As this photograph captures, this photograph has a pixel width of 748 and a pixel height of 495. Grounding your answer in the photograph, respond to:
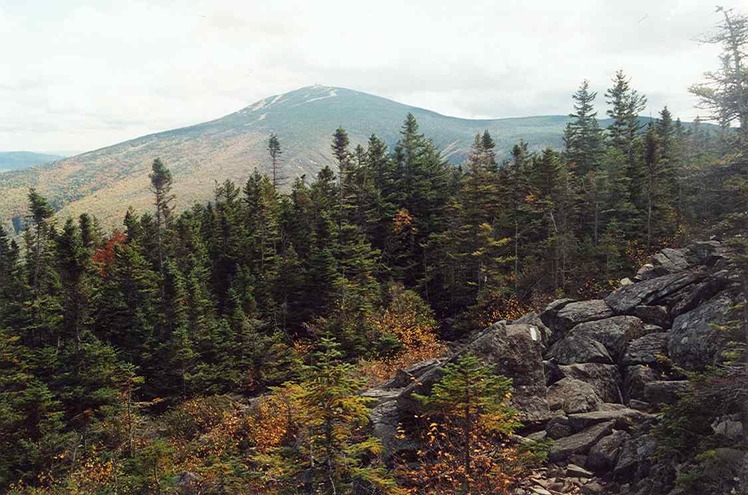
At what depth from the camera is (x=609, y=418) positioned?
45.7 ft

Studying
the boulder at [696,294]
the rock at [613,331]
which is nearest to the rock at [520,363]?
the rock at [613,331]

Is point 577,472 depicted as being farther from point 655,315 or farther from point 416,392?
point 655,315

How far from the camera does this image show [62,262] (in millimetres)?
31953

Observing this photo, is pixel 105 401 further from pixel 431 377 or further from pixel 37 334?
pixel 431 377

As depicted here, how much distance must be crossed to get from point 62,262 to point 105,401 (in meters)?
10.1

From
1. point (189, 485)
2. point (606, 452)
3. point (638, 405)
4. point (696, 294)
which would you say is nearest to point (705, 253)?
point (696, 294)

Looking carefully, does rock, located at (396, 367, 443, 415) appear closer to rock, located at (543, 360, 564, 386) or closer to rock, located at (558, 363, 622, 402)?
rock, located at (543, 360, 564, 386)

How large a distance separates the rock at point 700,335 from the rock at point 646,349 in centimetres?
67

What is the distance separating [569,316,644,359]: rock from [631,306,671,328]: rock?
442 millimetres

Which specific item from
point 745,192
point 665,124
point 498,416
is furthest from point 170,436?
point 665,124

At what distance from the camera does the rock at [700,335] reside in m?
14.5

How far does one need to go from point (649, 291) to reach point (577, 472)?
474 inches

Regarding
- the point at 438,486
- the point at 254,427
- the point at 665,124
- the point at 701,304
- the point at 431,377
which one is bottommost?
the point at 254,427

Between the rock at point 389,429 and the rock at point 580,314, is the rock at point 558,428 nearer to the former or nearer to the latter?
the rock at point 389,429
